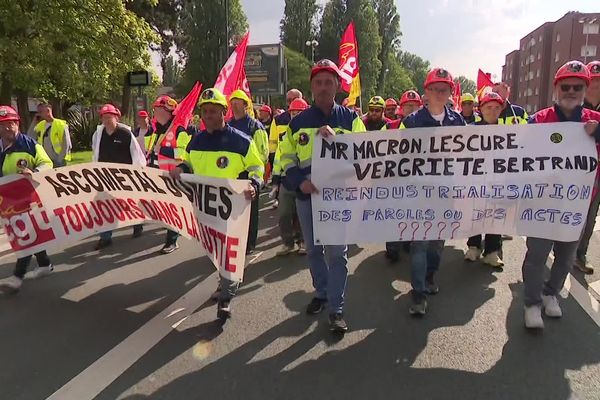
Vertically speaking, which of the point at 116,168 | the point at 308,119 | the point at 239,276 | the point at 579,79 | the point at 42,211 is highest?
the point at 579,79

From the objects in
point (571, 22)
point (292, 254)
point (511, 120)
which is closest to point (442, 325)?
point (292, 254)

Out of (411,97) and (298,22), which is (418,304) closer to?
(411,97)

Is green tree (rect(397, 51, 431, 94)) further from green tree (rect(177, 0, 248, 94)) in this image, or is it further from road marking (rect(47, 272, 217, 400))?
road marking (rect(47, 272, 217, 400))

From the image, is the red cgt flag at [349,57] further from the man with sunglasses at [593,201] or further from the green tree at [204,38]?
the green tree at [204,38]

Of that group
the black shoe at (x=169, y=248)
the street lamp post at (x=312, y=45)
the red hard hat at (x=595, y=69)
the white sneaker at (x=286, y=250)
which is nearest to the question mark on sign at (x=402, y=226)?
the white sneaker at (x=286, y=250)

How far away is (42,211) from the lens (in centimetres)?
475

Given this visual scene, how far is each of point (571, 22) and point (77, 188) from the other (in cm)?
7477

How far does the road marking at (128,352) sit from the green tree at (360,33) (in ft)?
178

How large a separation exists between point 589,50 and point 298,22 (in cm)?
3784

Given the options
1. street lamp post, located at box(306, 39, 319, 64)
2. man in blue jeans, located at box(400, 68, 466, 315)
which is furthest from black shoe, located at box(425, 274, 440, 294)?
street lamp post, located at box(306, 39, 319, 64)

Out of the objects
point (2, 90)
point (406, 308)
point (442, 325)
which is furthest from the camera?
point (2, 90)

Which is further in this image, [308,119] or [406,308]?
[406,308]

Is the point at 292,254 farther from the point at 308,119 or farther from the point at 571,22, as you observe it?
the point at 571,22

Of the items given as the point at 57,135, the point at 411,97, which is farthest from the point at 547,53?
the point at 57,135
